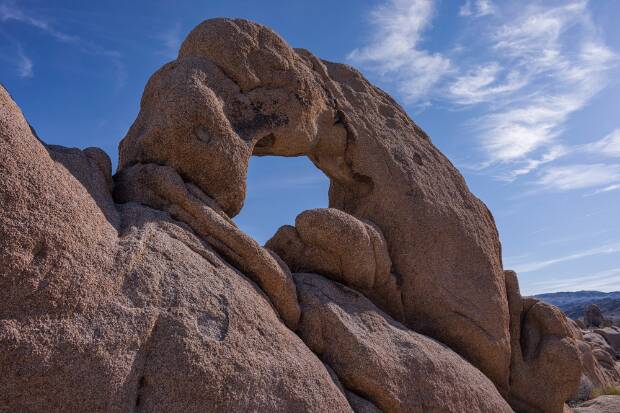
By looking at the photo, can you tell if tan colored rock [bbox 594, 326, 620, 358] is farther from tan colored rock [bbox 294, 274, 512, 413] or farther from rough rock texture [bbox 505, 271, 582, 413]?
tan colored rock [bbox 294, 274, 512, 413]

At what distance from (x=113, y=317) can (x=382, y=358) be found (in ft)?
7.52

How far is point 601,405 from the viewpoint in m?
7.14

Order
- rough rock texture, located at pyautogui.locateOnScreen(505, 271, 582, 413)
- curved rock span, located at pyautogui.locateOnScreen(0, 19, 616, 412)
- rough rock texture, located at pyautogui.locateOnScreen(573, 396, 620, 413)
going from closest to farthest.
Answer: curved rock span, located at pyautogui.locateOnScreen(0, 19, 616, 412) → rough rock texture, located at pyautogui.locateOnScreen(505, 271, 582, 413) → rough rock texture, located at pyautogui.locateOnScreen(573, 396, 620, 413)

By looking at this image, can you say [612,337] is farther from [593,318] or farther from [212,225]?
[212,225]

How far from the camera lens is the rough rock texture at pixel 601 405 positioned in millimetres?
6871

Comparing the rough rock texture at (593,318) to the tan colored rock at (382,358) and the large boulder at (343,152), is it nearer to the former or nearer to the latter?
the large boulder at (343,152)

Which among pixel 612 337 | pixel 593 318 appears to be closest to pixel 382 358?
pixel 612 337

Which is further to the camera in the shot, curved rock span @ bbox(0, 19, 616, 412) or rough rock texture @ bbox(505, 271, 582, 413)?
rough rock texture @ bbox(505, 271, 582, 413)

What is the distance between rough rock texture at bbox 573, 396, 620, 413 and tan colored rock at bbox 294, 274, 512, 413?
7.56ft

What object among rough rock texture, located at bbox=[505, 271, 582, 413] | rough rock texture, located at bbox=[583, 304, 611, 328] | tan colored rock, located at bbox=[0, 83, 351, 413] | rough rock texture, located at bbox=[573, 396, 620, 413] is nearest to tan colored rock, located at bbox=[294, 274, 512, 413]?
tan colored rock, located at bbox=[0, 83, 351, 413]

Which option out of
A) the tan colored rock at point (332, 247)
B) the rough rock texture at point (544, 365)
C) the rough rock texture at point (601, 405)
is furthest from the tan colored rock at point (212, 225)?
the rough rock texture at point (601, 405)

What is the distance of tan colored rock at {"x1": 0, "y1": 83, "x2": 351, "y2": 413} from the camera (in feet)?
9.71

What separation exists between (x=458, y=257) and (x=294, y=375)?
Result: 305 cm

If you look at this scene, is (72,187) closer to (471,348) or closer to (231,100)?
(231,100)
